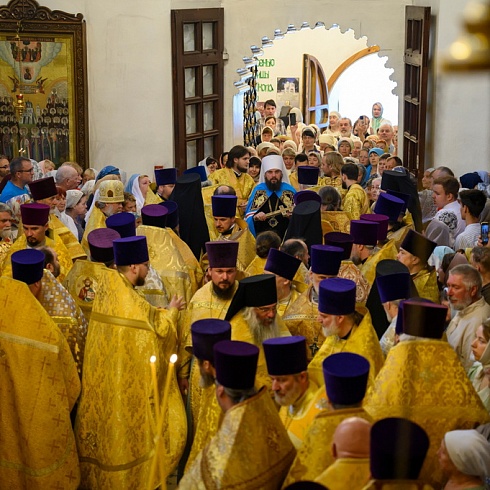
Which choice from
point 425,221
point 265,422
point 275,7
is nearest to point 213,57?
point 275,7

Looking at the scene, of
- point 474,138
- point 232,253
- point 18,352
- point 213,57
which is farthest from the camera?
point 213,57

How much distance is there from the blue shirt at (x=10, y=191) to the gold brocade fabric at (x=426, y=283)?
4293mm

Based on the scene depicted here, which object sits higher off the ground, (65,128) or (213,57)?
(213,57)

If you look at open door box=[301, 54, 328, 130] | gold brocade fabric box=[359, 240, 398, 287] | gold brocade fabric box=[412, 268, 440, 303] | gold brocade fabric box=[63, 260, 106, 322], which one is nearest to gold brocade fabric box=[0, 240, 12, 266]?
gold brocade fabric box=[63, 260, 106, 322]

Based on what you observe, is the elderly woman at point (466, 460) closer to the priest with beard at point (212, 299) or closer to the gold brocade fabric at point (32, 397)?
the priest with beard at point (212, 299)

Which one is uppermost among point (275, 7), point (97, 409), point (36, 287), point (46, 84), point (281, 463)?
point (275, 7)

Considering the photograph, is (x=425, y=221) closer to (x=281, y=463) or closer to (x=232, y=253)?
(x=232, y=253)

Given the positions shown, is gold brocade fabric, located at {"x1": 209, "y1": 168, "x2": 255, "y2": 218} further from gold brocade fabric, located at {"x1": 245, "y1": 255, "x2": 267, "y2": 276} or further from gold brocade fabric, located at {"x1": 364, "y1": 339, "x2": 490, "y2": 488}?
gold brocade fabric, located at {"x1": 364, "y1": 339, "x2": 490, "y2": 488}

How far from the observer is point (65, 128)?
39.2 feet

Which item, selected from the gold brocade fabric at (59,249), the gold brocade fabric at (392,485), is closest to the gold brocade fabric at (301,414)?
the gold brocade fabric at (392,485)

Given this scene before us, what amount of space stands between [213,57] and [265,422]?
9575 millimetres

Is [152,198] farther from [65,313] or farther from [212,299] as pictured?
[65,313]

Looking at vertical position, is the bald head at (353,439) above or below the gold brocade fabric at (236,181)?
below

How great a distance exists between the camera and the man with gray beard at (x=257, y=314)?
196 inches
